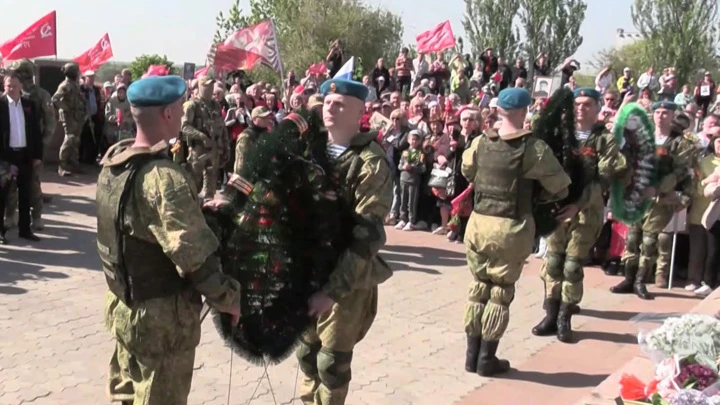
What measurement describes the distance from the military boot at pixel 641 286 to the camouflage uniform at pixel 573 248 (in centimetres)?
189

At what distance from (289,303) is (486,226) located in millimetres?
2259

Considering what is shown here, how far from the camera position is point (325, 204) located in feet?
13.4

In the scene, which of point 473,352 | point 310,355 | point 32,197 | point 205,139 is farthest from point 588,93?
point 32,197

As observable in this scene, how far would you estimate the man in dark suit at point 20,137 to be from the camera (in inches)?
371

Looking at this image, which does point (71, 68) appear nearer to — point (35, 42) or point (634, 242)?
point (35, 42)

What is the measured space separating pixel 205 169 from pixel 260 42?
4682 mm

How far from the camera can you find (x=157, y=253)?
354 centimetres

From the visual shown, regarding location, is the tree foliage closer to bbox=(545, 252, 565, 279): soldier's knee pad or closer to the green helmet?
the green helmet

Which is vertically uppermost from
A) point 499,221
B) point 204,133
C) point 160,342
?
point 204,133

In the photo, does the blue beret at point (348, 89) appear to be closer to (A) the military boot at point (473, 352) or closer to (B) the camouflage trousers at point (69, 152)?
(A) the military boot at point (473, 352)

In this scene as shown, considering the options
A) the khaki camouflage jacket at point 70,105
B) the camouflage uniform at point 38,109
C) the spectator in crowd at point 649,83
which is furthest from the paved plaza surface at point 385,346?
the spectator in crowd at point 649,83

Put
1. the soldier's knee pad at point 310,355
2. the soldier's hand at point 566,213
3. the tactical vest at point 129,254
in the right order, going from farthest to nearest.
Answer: the soldier's hand at point 566,213 < the soldier's knee pad at point 310,355 < the tactical vest at point 129,254

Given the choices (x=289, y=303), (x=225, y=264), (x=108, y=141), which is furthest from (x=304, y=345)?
(x=108, y=141)

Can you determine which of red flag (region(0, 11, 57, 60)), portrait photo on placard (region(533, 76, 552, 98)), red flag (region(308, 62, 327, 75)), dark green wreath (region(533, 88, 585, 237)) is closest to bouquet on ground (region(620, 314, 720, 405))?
dark green wreath (region(533, 88, 585, 237))
